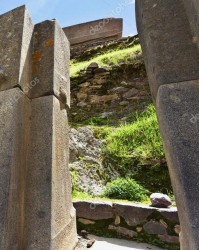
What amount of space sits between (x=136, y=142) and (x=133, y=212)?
184cm

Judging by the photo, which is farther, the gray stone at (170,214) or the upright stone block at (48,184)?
the gray stone at (170,214)

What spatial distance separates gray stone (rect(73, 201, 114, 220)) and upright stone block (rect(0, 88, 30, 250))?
1.28 meters

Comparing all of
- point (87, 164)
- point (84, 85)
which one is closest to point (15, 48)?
point (87, 164)

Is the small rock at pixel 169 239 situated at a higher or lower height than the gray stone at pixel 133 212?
lower

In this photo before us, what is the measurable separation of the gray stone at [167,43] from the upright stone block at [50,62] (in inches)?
25.6

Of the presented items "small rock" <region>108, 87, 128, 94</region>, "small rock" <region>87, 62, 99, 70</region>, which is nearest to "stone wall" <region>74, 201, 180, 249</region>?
"small rock" <region>108, 87, 128, 94</region>

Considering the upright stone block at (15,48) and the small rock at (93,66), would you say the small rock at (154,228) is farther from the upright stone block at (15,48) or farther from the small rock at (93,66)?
the small rock at (93,66)

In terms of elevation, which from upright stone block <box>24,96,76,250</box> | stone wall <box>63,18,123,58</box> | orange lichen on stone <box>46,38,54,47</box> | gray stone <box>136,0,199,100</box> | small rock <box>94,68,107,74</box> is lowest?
upright stone block <box>24,96,76,250</box>

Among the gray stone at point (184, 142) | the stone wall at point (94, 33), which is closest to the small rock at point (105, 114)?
the gray stone at point (184, 142)

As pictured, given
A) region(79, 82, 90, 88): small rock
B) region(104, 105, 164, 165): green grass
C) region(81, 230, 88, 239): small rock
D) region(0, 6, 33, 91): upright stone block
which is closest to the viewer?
region(0, 6, 33, 91): upright stone block

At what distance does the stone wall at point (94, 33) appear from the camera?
10203mm

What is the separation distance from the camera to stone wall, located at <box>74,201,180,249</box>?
7.73ft

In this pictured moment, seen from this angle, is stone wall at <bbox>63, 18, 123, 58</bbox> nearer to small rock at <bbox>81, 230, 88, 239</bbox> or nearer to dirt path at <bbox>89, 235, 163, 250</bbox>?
small rock at <bbox>81, 230, 88, 239</bbox>

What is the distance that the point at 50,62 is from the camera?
1732mm
